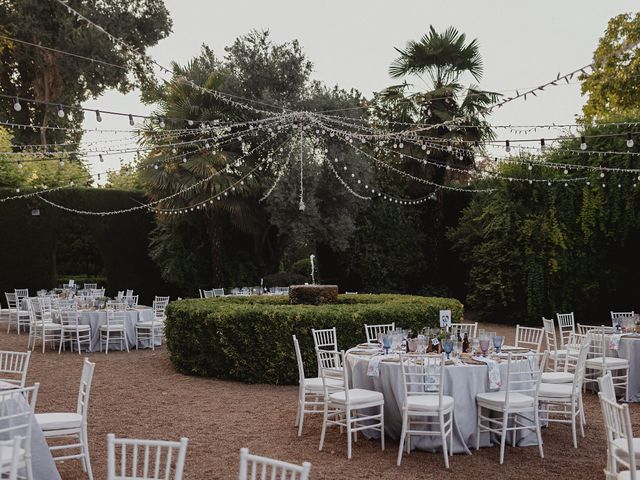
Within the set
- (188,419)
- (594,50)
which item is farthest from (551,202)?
(188,419)

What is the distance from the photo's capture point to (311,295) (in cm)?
1062

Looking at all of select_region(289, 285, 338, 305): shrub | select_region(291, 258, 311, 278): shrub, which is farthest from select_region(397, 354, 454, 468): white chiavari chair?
select_region(291, 258, 311, 278): shrub

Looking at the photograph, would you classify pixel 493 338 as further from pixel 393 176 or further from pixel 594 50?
pixel 594 50

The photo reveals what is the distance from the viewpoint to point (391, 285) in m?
18.8

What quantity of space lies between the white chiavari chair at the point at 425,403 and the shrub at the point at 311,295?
4.61 meters

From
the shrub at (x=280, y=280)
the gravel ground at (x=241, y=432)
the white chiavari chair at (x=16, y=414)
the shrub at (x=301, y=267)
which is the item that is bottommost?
the gravel ground at (x=241, y=432)

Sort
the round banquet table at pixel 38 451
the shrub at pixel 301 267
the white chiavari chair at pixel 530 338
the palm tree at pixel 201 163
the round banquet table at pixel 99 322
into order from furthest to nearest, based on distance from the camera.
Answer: the shrub at pixel 301 267 < the palm tree at pixel 201 163 < the round banquet table at pixel 99 322 < the white chiavari chair at pixel 530 338 < the round banquet table at pixel 38 451

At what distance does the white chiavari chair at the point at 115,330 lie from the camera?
12.1 m

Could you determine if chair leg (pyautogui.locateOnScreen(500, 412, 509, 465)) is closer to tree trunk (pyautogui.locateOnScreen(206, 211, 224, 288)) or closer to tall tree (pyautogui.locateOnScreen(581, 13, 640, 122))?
tree trunk (pyautogui.locateOnScreen(206, 211, 224, 288))

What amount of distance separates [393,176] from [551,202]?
4.75m

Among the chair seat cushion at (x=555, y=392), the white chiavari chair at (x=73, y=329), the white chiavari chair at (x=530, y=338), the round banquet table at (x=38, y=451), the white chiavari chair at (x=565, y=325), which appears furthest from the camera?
the white chiavari chair at (x=73, y=329)

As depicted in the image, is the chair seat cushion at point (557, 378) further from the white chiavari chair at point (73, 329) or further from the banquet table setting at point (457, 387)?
the white chiavari chair at point (73, 329)

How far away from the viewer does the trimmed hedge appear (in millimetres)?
8852

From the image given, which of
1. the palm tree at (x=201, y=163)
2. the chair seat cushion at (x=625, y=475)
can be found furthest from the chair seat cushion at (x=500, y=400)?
the palm tree at (x=201, y=163)
